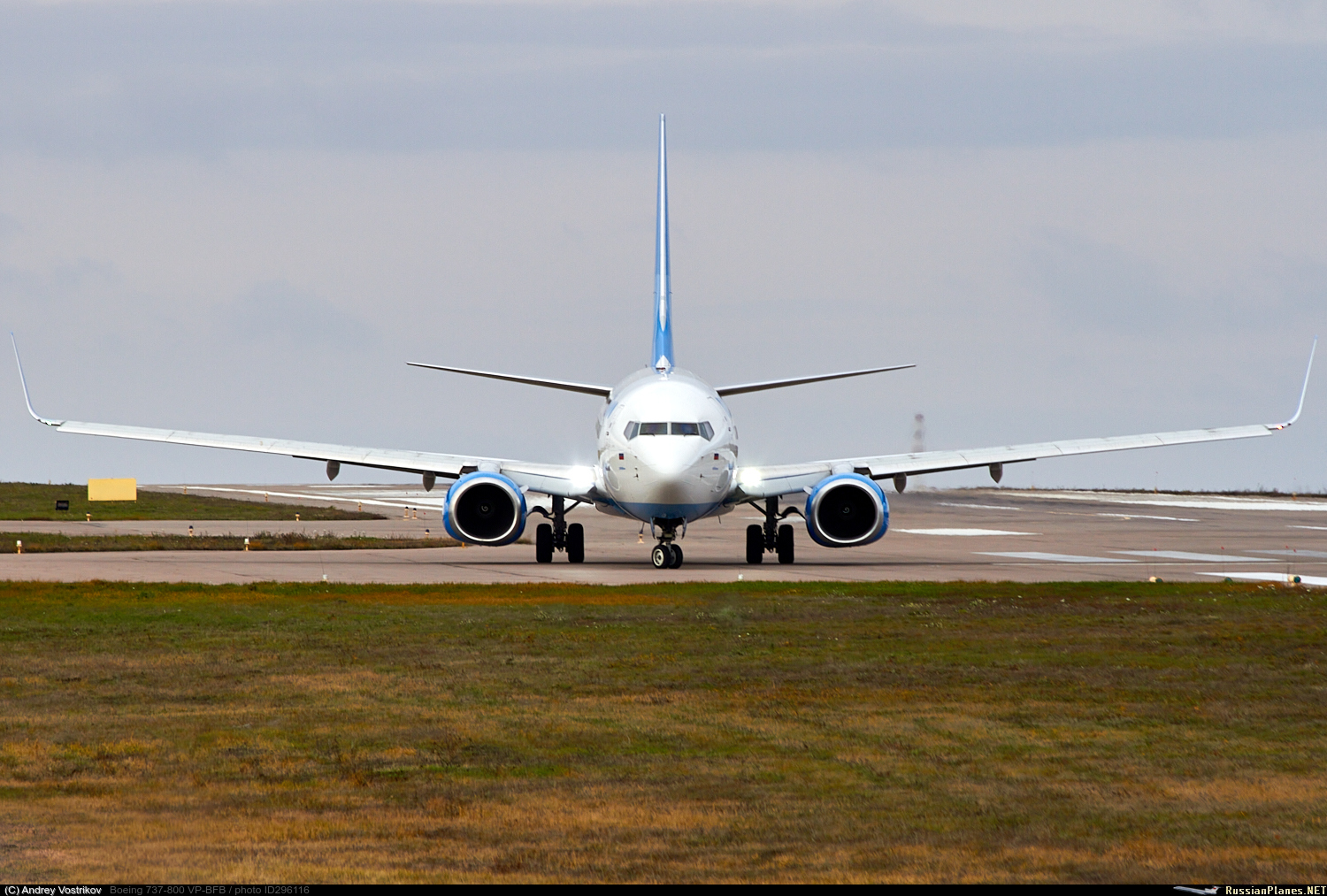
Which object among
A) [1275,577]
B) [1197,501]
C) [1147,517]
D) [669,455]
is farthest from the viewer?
[1197,501]

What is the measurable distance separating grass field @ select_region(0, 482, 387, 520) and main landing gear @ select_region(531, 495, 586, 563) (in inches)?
1129

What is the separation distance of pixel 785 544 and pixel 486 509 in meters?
7.52

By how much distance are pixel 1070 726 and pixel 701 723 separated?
10.2 ft

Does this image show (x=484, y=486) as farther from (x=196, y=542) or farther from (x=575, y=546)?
(x=196, y=542)

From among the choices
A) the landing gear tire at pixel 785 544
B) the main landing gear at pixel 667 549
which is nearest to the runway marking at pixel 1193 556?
the landing gear tire at pixel 785 544

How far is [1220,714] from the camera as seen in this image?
14.2 m

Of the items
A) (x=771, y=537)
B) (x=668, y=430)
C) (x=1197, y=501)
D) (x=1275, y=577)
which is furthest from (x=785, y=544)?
(x=1197, y=501)

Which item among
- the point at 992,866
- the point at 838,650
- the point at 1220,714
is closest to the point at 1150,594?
the point at 838,650

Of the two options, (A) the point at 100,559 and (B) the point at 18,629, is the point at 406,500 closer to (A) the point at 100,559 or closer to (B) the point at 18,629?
(A) the point at 100,559

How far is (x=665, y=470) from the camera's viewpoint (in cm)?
3534

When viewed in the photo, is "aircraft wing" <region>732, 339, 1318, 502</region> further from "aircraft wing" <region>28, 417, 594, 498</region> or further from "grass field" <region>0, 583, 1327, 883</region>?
"grass field" <region>0, 583, 1327, 883</region>

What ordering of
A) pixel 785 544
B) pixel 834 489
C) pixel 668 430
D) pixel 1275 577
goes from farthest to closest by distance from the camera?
pixel 785 544 → pixel 834 489 → pixel 668 430 → pixel 1275 577

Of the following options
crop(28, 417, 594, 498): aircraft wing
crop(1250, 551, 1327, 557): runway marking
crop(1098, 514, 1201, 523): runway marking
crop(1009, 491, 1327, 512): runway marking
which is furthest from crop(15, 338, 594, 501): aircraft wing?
crop(1009, 491, 1327, 512): runway marking

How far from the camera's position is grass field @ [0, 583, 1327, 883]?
29.7ft
